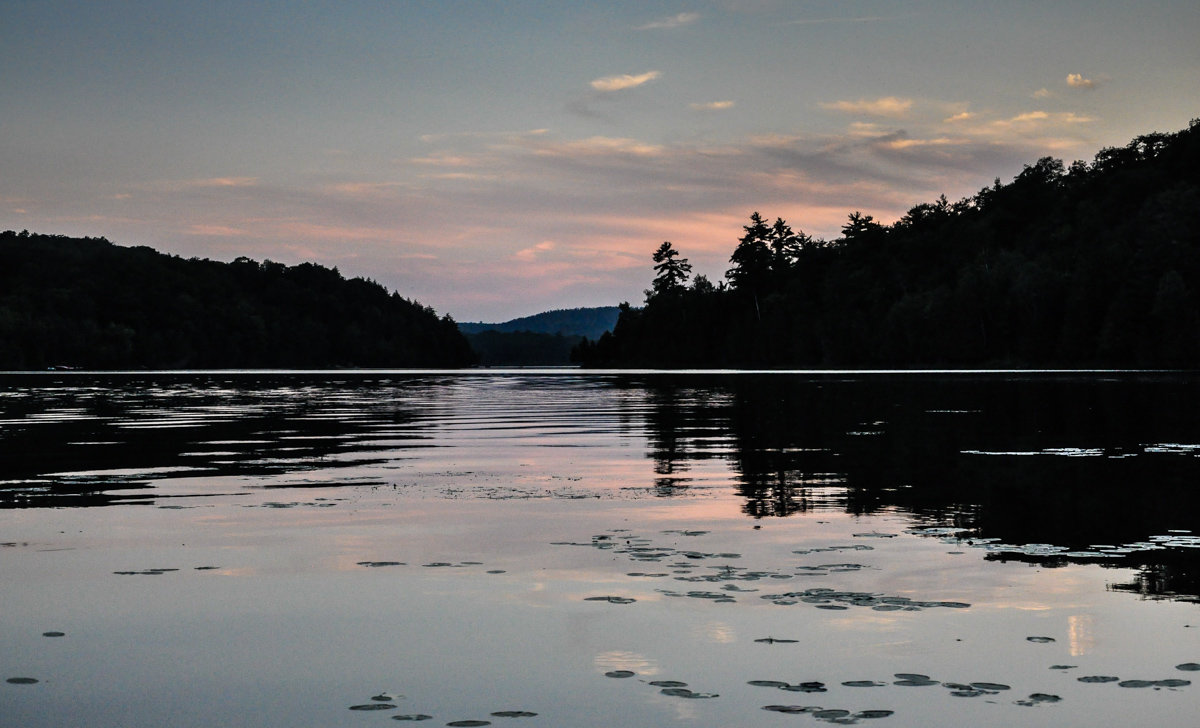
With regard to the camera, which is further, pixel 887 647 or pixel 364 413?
pixel 364 413

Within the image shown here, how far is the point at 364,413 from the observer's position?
44156 millimetres

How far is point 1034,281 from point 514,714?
148226 millimetres

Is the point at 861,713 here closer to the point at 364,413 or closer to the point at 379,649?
the point at 379,649

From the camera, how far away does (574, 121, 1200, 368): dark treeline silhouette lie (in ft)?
421

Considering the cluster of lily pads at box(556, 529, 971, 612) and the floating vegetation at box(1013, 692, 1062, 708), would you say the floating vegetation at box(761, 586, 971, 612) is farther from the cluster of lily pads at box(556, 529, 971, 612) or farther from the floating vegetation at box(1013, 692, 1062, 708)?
the floating vegetation at box(1013, 692, 1062, 708)

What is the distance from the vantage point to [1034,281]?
145125 mm

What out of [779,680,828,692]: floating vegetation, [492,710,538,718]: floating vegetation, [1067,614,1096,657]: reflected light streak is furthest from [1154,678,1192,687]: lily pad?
[492,710,538,718]: floating vegetation

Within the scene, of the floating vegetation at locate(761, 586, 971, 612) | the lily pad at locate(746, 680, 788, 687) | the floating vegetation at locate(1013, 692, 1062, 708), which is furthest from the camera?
the floating vegetation at locate(761, 586, 971, 612)

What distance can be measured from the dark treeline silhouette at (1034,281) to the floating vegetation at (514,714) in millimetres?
123215

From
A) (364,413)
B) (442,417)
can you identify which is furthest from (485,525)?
(364,413)

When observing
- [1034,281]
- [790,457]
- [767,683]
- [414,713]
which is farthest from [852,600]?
[1034,281]

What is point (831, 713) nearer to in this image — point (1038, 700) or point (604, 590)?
point (1038, 700)

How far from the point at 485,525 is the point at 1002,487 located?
8041 mm

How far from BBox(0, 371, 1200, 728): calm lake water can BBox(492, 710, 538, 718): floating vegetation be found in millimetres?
A: 23
